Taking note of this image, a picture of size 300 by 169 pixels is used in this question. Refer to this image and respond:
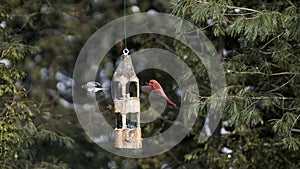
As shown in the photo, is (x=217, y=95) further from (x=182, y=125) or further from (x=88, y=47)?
(x=88, y=47)

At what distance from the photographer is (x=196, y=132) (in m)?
4.14

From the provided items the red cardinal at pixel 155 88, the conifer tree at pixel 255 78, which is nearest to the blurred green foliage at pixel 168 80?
the conifer tree at pixel 255 78

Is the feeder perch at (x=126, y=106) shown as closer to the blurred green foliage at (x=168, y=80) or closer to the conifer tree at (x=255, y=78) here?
the blurred green foliage at (x=168, y=80)

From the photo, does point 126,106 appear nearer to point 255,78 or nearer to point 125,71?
point 125,71

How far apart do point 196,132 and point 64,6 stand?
1395 millimetres

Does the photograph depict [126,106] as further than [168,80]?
No

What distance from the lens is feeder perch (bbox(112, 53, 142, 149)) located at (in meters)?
2.39

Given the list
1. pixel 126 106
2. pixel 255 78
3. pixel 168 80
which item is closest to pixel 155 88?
pixel 126 106

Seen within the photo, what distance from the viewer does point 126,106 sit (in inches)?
94.7

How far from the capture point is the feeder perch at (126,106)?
239 cm

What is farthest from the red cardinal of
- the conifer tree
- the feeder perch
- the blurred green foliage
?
the conifer tree

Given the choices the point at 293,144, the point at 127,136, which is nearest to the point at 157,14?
the point at 293,144

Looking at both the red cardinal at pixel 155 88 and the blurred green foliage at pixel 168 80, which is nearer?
the red cardinal at pixel 155 88

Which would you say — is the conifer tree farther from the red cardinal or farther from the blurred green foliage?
the red cardinal
